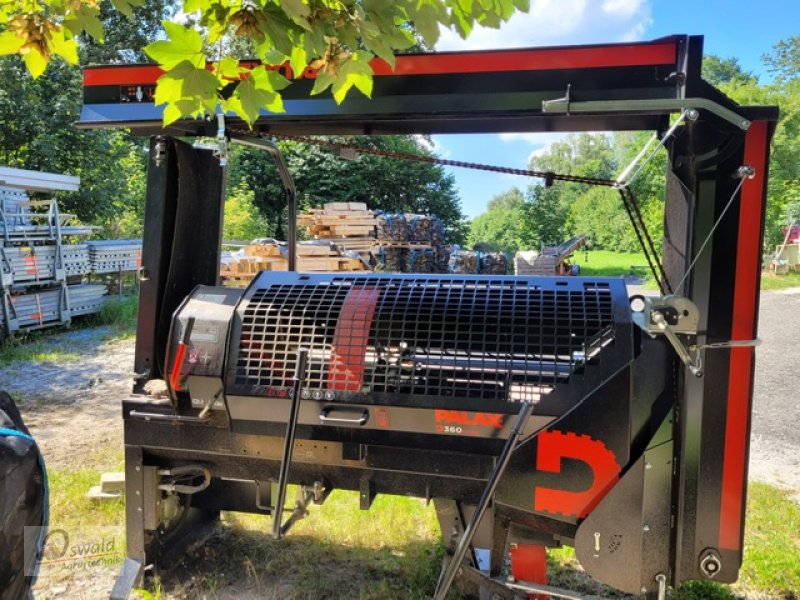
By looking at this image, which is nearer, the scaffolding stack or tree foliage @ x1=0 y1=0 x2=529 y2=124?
tree foliage @ x1=0 y1=0 x2=529 y2=124

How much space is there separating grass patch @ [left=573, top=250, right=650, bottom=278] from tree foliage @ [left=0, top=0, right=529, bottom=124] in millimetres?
24131

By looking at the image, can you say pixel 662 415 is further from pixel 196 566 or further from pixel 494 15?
pixel 196 566

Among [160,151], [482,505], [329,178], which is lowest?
[482,505]

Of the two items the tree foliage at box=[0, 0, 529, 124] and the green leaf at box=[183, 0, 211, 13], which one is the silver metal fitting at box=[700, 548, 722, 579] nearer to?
the tree foliage at box=[0, 0, 529, 124]

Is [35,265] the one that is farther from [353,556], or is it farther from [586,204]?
[586,204]

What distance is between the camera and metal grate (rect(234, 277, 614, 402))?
2533 millimetres

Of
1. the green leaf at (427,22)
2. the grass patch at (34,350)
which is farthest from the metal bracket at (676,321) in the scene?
the grass patch at (34,350)

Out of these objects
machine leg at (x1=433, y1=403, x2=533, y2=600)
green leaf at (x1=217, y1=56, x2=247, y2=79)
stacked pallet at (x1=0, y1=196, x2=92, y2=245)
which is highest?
green leaf at (x1=217, y1=56, x2=247, y2=79)

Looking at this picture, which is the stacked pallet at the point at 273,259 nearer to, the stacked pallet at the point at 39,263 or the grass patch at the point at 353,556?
the stacked pallet at the point at 39,263

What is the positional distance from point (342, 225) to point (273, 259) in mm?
3482

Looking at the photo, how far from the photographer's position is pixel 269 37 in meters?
2.32

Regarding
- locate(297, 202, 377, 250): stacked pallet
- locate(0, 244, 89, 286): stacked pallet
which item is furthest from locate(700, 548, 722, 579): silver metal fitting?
locate(297, 202, 377, 250): stacked pallet

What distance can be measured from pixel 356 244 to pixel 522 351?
1301 cm

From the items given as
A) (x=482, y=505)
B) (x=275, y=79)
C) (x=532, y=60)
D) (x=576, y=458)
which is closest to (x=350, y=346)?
(x=482, y=505)
